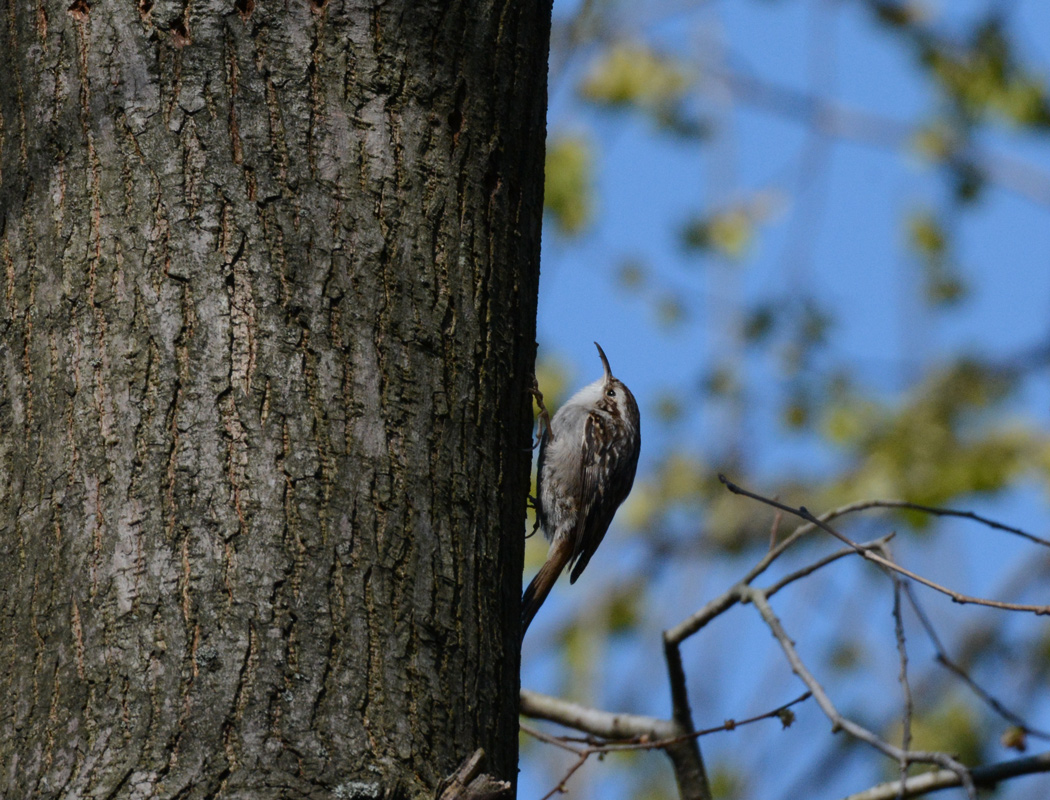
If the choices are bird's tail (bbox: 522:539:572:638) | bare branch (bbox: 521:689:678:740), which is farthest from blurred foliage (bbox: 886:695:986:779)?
bare branch (bbox: 521:689:678:740)

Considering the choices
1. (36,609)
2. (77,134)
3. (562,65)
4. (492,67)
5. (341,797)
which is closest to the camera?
(341,797)

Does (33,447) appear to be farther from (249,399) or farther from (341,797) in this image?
(341,797)

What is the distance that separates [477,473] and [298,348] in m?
0.38

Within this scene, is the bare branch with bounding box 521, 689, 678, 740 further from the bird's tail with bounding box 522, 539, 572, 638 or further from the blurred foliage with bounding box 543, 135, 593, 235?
the blurred foliage with bounding box 543, 135, 593, 235

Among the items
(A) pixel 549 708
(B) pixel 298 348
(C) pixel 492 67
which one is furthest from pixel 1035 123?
(B) pixel 298 348

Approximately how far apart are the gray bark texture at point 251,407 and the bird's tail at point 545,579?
1925mm

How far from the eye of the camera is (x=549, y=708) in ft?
11.0

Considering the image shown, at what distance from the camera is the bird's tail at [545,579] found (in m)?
4.03

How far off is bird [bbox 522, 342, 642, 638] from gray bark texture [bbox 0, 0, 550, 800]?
2521 mm

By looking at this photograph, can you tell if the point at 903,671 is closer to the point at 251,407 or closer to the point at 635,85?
the point at 251,407

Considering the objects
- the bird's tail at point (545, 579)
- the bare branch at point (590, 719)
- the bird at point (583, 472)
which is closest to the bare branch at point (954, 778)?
the bare branch at point (590, 719)

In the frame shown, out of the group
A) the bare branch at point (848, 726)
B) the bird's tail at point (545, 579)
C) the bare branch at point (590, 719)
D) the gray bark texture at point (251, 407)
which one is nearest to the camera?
the gray bark texture at point (251, 407)

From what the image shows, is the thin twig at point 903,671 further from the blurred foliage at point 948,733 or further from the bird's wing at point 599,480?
the blurred foliage at point 948,733

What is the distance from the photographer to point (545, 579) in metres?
4.29
